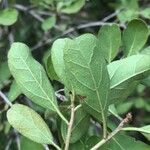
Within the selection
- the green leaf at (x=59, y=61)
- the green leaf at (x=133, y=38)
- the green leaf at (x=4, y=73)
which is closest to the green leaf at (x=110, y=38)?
the green leaf at (x=133, y=38)

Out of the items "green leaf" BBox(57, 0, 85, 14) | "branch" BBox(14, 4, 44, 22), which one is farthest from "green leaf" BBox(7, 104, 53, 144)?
"branch" BBox(14, 4, 44, 22)

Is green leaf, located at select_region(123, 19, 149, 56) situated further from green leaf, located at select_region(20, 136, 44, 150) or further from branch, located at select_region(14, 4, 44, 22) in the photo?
branch, located at select_region(14, 4, 44, 22)

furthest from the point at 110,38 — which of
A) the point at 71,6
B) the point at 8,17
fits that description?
the point at 71,6

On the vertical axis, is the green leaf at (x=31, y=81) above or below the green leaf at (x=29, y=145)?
above

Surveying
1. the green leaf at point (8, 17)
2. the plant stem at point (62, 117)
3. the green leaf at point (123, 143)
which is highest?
the green leaf at point (8, 17)

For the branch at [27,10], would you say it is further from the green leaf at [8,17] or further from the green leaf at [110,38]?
the green leaf at [110,38]

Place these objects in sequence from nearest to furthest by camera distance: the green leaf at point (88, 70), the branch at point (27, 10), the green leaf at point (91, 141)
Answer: the green leaf at point (88, 70)
the green leaf at point (91, 141)
the branch at point (27, 10)

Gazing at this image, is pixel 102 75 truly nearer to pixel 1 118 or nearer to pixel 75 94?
pixel 75 94
